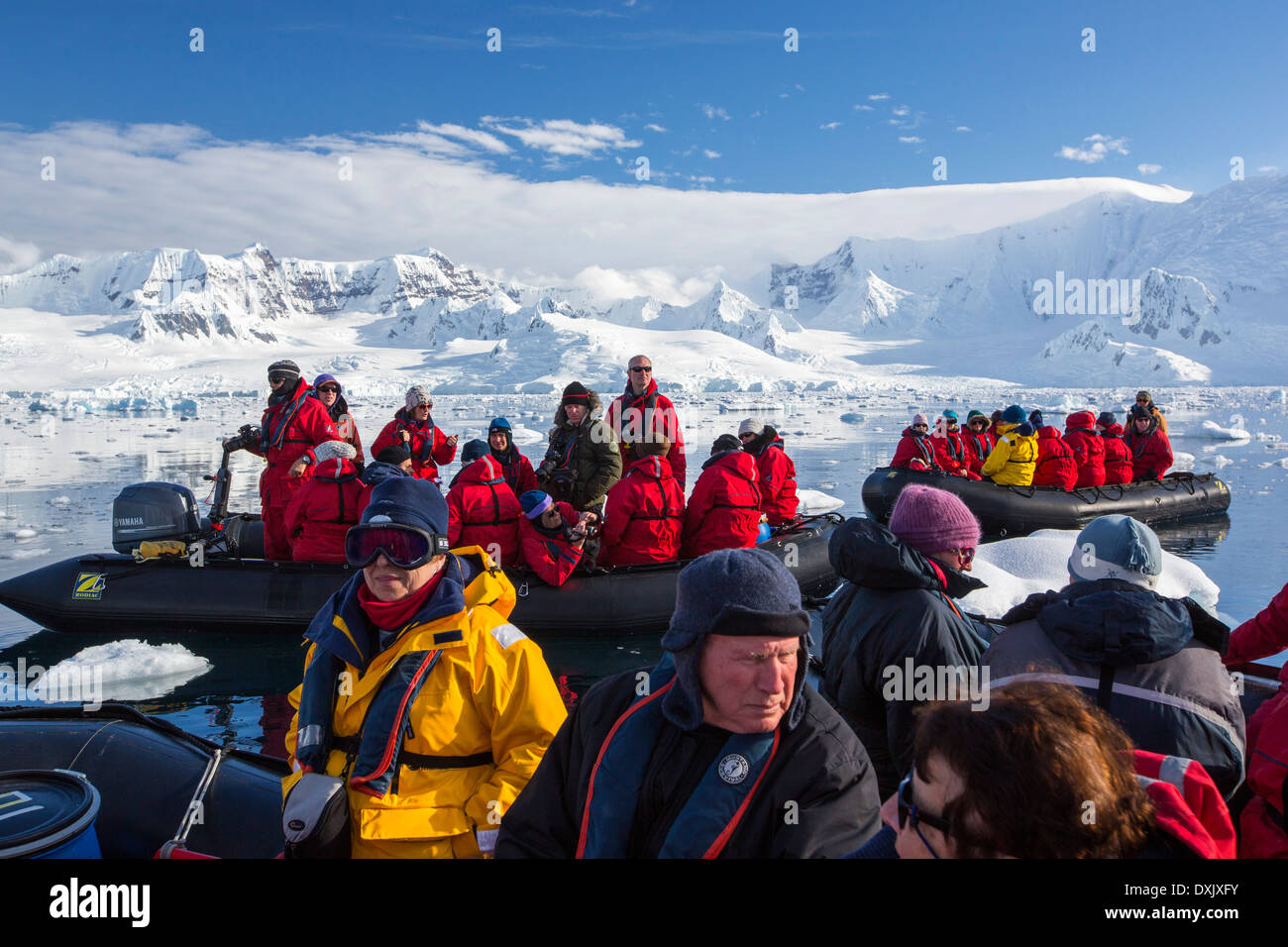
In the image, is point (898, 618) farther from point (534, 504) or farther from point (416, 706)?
point (534, 504)

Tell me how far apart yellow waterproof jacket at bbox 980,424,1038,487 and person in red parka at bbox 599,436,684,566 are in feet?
20.9

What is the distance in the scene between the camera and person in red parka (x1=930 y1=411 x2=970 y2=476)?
1141 cm

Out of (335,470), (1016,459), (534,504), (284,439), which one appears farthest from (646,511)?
(1016,459)

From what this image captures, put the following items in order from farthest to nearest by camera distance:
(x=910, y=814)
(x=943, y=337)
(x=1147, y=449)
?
(x=943, y=337)
(x=1147, y=449)
(x=910, y=814)

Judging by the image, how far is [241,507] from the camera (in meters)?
11.9

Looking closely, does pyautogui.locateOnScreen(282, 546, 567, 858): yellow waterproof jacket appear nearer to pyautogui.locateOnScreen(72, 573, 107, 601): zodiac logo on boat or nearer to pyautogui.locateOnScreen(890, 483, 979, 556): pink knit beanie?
pyautogui.locateOnScreen(890, 483, 979, 556): pink knit beanie

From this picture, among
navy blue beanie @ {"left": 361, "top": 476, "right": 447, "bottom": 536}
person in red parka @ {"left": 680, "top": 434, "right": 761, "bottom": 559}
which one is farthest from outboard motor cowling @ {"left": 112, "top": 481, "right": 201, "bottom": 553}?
navy blue beanie @ {"left": 361, "top": 476, "right": 447, "bottom": 536}

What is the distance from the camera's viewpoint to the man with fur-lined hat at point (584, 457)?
255 inches

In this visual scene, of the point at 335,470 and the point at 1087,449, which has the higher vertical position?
the point at 335,470

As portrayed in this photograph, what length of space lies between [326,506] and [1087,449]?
9.97 metres

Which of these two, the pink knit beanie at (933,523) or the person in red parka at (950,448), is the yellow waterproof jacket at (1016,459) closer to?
the person in red parka at (950,448)
